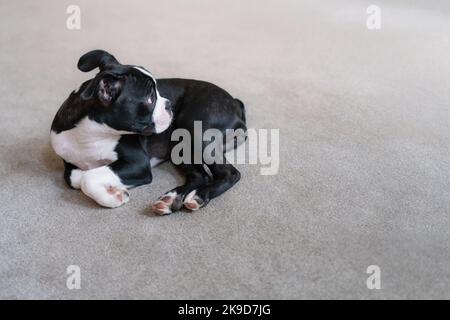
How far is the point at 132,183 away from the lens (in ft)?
6.12

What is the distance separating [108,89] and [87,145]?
0.29 m

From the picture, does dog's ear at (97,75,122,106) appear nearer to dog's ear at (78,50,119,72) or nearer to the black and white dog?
the black and white dog

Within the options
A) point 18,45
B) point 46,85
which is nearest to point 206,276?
point 46,85

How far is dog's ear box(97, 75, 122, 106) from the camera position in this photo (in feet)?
5.41

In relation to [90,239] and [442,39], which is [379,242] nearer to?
[90,239]

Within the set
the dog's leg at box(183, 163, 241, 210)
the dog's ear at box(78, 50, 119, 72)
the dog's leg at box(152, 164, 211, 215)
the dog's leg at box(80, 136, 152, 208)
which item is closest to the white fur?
the dog's leg at box(80, 136, 152, 208)

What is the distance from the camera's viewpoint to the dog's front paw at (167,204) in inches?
68.1

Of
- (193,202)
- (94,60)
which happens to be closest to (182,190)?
(193,202)

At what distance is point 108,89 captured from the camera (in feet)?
5.47

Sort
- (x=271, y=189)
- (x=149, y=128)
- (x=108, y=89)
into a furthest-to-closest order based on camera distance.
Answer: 1. (x=271, y=189)
2. (x=149, y=128)
3. (x=108, y=89)

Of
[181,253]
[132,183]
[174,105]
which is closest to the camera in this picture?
[181,253]

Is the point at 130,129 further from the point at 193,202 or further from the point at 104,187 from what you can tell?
the point at 193,202

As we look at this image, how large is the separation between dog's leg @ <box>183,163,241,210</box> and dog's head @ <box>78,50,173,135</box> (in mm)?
278

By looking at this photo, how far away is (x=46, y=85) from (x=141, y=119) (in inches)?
52.4
